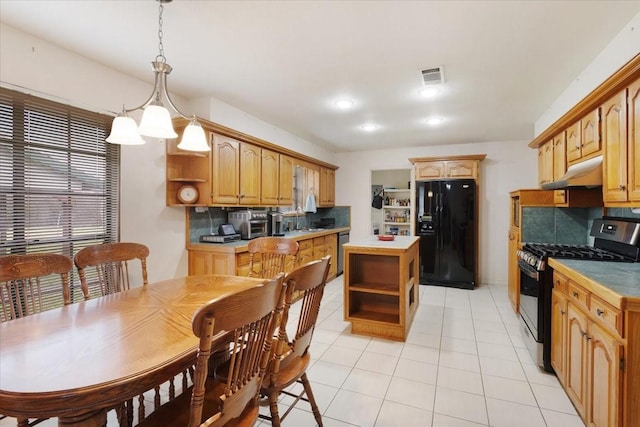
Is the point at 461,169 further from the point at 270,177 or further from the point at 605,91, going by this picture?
the point at 270,177

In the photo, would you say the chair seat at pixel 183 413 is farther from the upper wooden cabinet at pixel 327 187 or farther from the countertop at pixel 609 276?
the upper wooden cabinet at pixel 327 187

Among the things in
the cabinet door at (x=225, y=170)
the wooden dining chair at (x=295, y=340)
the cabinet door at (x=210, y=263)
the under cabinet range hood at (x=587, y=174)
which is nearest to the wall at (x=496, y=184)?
the under cabinet range hood at (x=587, y=174)

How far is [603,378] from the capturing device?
150 cm

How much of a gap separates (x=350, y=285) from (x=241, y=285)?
144 cm

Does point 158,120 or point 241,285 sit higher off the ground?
point 158,120

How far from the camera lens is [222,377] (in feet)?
4.92

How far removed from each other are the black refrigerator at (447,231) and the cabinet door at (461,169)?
21cm

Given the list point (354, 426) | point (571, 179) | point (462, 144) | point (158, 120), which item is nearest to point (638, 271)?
point (571, 179)

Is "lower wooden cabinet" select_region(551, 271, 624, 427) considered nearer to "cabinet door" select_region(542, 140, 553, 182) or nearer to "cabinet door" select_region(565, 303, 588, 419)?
"cabinet door" select_region(565, 303, 588, 419)

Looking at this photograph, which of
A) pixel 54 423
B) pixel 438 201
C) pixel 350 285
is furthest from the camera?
pixel 438 201

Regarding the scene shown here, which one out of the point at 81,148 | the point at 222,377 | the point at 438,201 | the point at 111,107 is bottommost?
the point at 222,377

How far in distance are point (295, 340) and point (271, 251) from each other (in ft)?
3.45

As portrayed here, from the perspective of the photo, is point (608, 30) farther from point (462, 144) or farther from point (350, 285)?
point (462, 144)

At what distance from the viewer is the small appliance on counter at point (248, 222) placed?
3.68 metres
